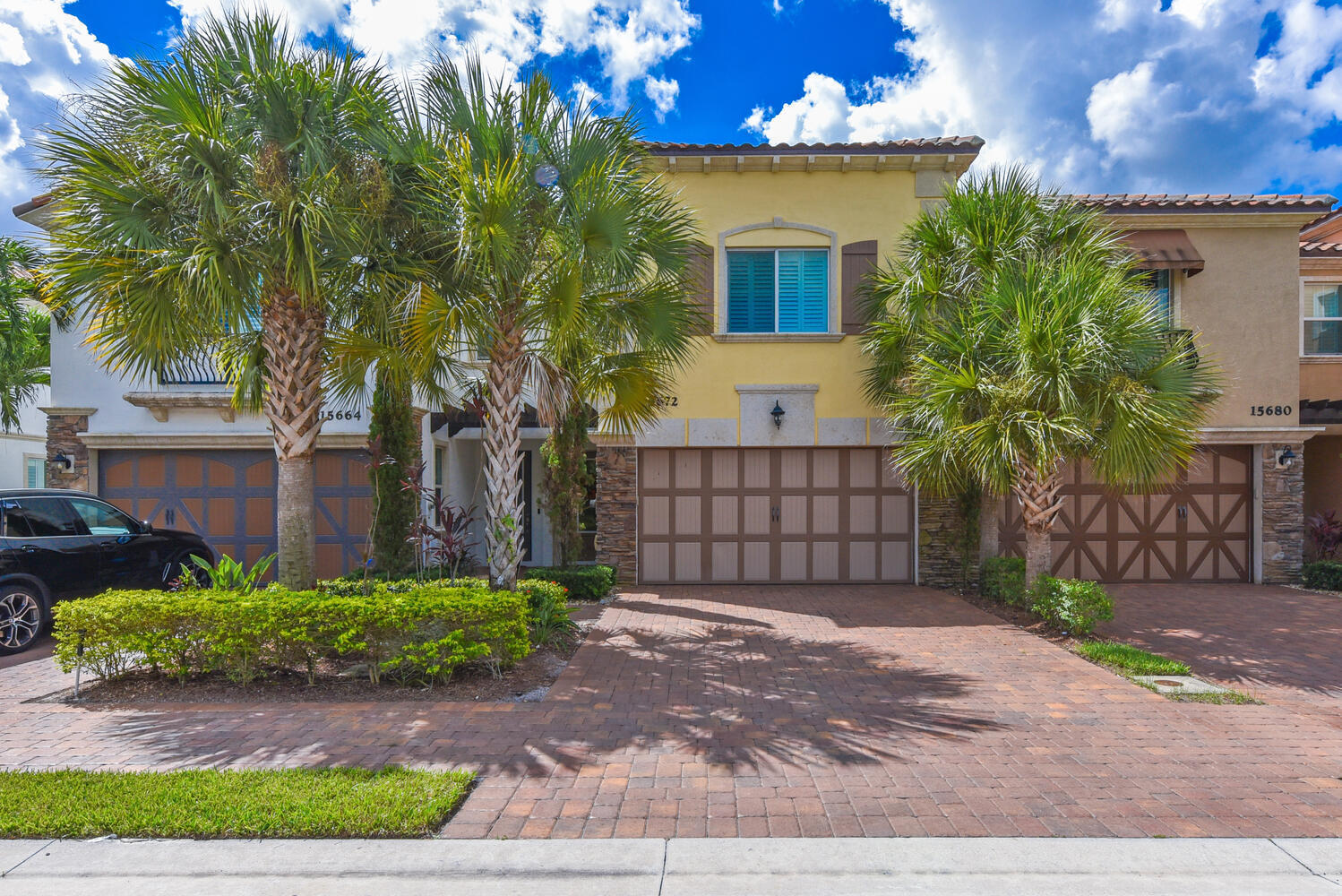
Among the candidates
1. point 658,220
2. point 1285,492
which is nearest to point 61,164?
point 658,220

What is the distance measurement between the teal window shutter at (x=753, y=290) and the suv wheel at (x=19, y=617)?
992cm

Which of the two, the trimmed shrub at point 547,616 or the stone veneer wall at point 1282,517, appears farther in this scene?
the stone veneer wall at point 1282,517

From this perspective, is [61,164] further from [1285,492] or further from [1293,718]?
[1285,492]

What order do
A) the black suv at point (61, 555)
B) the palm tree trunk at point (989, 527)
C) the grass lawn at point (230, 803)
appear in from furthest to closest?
the palm tree trunk at point (989, 527), the black suv at point (61, 555), the grass lawn at point (230, 803)

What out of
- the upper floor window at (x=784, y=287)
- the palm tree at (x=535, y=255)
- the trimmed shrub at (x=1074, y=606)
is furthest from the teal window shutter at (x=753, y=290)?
the trimmed shrub at (x=1074, y=606)

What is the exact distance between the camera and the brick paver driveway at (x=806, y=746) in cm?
440

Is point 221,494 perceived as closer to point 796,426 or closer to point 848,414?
point 796,426

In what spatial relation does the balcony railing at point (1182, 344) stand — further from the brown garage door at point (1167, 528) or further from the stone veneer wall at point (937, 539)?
the stone veneer wall at point (937, 539)

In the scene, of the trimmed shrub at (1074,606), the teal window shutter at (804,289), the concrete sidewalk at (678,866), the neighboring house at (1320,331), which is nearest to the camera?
the concrete sidewalk at (678,866)

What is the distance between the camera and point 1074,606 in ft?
29.1

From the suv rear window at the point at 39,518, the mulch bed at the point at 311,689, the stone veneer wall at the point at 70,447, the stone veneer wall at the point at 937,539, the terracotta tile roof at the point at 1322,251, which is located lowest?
the mulch bed at the point at 311,689

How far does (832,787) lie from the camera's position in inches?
188

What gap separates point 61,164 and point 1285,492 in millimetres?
17789

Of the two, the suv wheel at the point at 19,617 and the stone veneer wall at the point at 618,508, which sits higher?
the stone veneer wall at the point at 618,508
